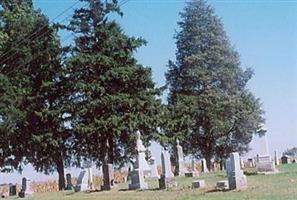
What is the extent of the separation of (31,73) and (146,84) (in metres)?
7.89

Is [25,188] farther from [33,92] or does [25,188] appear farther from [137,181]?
[33,92]

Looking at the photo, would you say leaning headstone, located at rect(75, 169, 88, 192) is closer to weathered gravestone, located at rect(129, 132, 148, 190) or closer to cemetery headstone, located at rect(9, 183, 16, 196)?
weathered gravestone, located at rect(129, 132, 148, 190)

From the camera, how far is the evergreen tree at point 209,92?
41.0m

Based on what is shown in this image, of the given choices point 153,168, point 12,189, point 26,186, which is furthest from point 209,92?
point 26,186

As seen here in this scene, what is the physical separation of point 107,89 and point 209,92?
35.4ft

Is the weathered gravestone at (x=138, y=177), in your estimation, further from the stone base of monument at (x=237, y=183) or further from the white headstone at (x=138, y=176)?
the stone base of monument at (x=237, y=183)

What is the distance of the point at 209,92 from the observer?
137 feet

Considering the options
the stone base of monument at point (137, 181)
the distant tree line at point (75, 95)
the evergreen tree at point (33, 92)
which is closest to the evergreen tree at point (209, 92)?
the distant tree line at point (75, 95)

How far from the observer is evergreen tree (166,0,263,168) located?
4103 centimetres

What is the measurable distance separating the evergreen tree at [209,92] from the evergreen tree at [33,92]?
8382mm

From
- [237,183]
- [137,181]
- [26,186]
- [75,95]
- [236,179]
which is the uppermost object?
[75,95]

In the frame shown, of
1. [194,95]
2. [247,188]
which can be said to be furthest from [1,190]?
[247,188]

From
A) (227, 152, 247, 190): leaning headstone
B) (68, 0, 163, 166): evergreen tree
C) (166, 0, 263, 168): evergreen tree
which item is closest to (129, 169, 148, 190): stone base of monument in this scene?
(227, 152, 247, 190): leaning headstone

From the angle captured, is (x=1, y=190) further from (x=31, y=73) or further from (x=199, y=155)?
(x=199, y=155)
